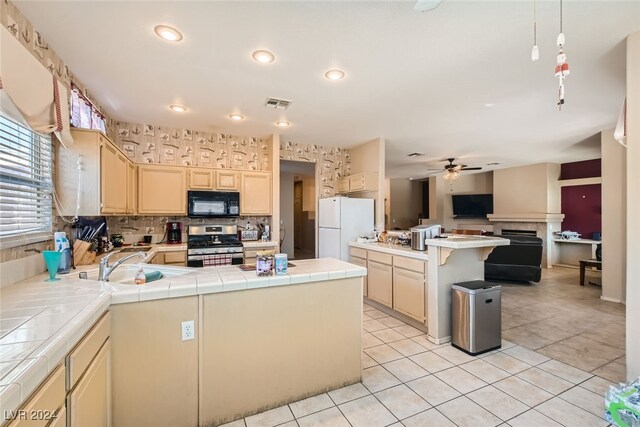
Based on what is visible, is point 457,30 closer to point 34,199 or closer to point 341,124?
point 341,124

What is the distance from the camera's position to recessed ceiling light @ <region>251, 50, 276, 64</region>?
7.47ft

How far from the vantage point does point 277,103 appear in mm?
3311

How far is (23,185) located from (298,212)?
25.8 feet

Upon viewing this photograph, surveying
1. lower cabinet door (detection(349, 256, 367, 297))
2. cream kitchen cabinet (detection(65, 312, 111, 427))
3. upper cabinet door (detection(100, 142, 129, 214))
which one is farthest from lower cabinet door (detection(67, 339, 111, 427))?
lower cabinet door (detection(349, 256, 367, 297))

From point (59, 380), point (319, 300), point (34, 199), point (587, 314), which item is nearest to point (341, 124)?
point (319, 300)

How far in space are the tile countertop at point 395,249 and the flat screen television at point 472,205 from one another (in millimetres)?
6333

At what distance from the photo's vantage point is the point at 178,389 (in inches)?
Answer: 66.6

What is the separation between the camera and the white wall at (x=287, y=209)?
313 inches

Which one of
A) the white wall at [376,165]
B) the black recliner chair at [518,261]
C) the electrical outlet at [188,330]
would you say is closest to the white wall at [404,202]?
the black recliner chair at [518,261]

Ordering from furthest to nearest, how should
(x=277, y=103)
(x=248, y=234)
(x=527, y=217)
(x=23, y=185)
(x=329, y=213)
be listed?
1. (x=527, y=217)
2. (x=329, y=213)
3. (x=248, y=234)
4. (x=277, y=103)
5. (x=23, y=185)

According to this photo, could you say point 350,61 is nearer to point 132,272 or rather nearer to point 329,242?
point 132,272

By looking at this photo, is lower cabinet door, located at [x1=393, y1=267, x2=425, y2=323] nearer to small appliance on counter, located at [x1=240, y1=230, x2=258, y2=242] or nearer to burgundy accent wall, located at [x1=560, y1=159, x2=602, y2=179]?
small appliance on counter, located at [x1=240, y1=230, x2=258, y2=242]

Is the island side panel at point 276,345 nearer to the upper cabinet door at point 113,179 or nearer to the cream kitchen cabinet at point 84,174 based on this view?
the cream kitchen cabinet at point 84,174

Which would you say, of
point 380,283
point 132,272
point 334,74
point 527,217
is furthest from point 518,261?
point 132,272
